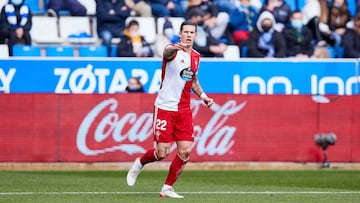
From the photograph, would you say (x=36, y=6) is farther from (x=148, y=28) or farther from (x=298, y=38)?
(x=298, y=38)

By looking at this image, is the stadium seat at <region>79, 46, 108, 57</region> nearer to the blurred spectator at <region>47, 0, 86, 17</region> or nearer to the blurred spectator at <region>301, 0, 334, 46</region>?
the blurred spectator at <region>47, 0, 86, 17</region>

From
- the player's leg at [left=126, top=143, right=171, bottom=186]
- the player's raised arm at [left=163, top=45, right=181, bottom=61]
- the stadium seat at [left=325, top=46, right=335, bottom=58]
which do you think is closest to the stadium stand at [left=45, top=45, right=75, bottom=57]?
the stadium seat at [left=325, top=46, right=335, bottom=58]

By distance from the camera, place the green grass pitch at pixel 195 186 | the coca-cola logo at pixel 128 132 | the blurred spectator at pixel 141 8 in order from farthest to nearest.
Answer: the blurred spectator at pixel 141 8 → the coca-cola logo at pixel 128 132 → the green grass pitch at pixel 195 186

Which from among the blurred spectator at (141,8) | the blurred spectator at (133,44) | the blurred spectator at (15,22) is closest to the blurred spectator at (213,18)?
the blurred spectator at (141,8)

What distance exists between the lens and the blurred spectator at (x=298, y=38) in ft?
79.9

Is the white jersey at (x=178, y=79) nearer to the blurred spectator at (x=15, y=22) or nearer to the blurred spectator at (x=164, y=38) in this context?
the blurred spectator at (x=15, y=22)

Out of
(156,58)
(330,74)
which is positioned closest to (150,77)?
(156,58)

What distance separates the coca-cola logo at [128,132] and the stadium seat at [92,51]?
2280mm

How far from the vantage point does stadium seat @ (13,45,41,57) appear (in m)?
22.2

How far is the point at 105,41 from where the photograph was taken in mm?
23406

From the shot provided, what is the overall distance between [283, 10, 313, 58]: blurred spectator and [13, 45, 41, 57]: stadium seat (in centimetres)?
577

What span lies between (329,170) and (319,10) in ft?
20.4

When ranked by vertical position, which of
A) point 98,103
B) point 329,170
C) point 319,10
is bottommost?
point 329,170

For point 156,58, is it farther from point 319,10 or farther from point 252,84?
point 319,10
